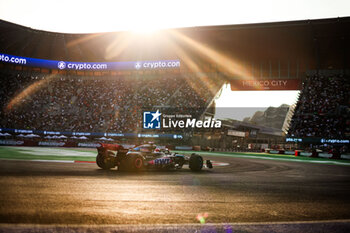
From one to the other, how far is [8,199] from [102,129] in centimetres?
4159

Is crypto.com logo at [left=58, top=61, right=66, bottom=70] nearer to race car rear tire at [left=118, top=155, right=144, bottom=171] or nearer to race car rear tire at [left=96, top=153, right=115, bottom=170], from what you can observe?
race car rear tire at [left=96, top=153, right=115, bottom=170]

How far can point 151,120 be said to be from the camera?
4441cm

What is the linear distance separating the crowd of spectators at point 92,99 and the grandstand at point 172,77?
160 millimetres

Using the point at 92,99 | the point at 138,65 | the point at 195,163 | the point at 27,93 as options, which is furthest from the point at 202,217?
the point at 27,93

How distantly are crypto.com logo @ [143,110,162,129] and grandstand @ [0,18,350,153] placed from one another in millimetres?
842

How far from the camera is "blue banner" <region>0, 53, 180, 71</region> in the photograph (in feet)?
165

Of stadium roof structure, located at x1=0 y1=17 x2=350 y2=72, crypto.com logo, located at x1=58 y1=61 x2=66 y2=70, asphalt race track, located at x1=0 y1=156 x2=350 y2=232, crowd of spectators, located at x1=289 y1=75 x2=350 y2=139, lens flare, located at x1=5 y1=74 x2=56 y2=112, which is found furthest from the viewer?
crypto.com logo, located at x1=58 y1=61 x2=66 y2=70

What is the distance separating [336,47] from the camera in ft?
145

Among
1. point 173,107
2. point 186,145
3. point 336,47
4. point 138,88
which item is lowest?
point 186,145

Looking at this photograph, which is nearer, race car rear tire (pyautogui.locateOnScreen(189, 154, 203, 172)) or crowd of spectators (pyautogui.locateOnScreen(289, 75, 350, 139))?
race car rear tire (pyautogui.locateOnScreen(189, 154, 203, 172))

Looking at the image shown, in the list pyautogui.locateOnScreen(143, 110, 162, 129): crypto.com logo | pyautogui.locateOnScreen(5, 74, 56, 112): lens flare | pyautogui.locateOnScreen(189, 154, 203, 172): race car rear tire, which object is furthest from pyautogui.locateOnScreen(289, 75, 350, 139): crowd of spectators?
pyautogui.locateOnScreen(5, 74, 56, 112): lens flare

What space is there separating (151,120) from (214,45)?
15.2 metres

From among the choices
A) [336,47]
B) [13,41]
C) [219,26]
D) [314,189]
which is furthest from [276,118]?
[314,189]

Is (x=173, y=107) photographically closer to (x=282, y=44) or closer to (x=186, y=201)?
(x=282, y=44)
